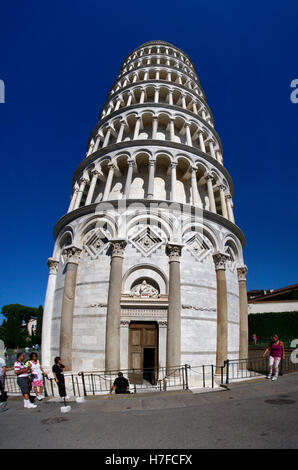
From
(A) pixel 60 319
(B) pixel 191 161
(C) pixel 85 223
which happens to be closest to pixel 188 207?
(B) pixel 191 161

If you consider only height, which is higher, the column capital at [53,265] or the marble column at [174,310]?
the column capital at [53,265]

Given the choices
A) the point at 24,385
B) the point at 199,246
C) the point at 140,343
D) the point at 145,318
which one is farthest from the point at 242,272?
the point at 24,385

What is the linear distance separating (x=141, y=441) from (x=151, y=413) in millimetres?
1986

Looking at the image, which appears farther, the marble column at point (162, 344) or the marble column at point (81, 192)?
the marble column at point (81, 192)

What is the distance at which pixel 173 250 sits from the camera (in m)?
14.4

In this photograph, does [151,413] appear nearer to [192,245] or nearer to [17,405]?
[17,405]

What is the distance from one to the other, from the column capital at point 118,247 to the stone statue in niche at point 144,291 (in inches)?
81.5

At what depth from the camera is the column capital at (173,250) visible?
46.9 ft

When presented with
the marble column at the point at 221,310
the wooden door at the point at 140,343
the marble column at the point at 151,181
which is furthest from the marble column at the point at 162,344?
the marble column at the point at 151,181

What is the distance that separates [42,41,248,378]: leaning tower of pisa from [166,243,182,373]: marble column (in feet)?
0.18

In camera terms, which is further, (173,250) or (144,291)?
(173,250)

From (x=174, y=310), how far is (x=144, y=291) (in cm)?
208

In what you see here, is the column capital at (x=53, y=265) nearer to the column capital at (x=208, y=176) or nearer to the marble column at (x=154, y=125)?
the marble column at (x=154, y=125)

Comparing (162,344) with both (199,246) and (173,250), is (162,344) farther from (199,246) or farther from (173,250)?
(199,246)
